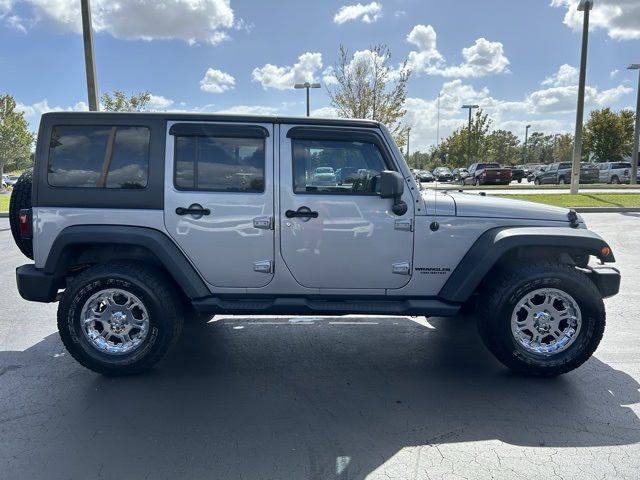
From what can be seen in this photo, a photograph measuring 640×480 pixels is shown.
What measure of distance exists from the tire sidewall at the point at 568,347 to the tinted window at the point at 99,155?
3040 millimetres

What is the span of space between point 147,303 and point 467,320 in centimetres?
335

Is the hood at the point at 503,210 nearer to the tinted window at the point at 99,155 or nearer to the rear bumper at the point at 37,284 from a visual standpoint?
the tinted window at the point at 99,155

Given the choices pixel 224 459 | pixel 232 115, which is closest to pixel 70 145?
pixel 232 115

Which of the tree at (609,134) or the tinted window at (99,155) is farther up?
the tree at (609,134)

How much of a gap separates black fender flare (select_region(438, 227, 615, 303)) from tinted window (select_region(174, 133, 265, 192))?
68.2 inches

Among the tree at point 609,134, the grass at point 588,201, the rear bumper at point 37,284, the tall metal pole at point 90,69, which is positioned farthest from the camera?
the tree at point 609,134

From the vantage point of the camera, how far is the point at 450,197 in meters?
4.09

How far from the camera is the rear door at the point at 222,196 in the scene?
12.4 ft

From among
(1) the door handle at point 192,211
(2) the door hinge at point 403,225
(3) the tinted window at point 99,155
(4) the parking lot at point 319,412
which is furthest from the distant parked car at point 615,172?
(3) the tinted window at point 99,155

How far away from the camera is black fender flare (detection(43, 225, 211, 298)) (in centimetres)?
370

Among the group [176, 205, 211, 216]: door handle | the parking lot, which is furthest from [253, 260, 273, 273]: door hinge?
the parking lot

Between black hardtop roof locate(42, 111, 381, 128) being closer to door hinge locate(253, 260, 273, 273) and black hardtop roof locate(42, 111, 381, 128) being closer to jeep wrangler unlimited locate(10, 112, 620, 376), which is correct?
jeep wrangler unlimited locate(10, 112, 620, 376)

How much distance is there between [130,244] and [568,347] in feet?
11.6

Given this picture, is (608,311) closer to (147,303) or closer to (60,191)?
(147,303)
